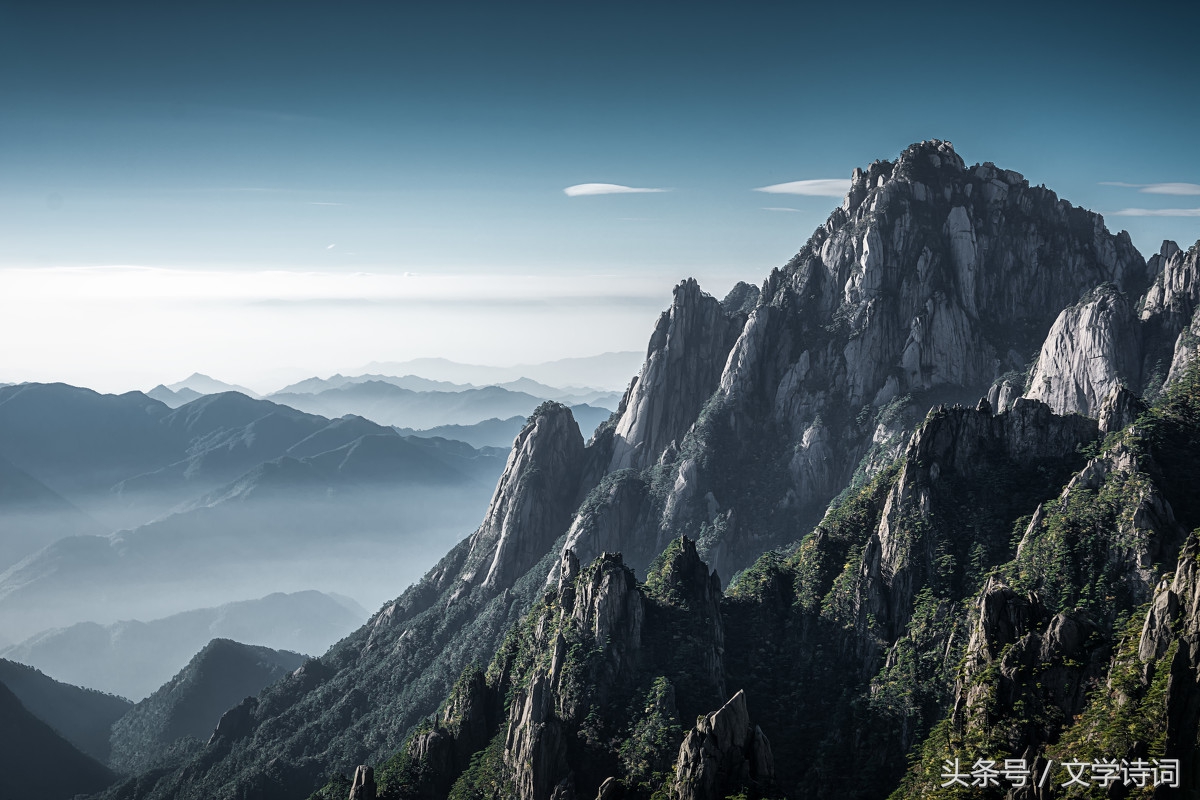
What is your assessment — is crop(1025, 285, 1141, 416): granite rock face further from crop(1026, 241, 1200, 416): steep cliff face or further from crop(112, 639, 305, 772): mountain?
crop(112, 639, 305, 772): mountain

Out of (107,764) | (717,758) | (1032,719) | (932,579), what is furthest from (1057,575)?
(107,764)

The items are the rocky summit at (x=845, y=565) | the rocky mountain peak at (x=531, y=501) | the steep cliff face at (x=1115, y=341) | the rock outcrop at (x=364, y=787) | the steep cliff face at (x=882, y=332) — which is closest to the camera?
the rocky summit at (x=845, y=565)

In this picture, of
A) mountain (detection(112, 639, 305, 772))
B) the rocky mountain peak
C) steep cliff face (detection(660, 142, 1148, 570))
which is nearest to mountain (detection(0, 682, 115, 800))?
mountain (detection(112, 639, 305, 772))

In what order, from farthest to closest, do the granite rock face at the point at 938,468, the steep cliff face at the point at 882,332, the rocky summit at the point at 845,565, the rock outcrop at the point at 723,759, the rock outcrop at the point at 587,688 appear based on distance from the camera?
the steep cliff face at the point at 882,332, the granite rock face at the point at 938,468, the rock outcrop at the point at 587,688, the rock outcrop at the point at 723,759, the rocky summit at the point at 845,565

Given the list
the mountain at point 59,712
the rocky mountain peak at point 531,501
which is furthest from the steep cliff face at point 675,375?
the mountain at point 59,712

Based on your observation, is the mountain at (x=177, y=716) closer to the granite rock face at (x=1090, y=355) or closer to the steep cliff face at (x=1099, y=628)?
the granite rock face at (x=1090, y=355)
